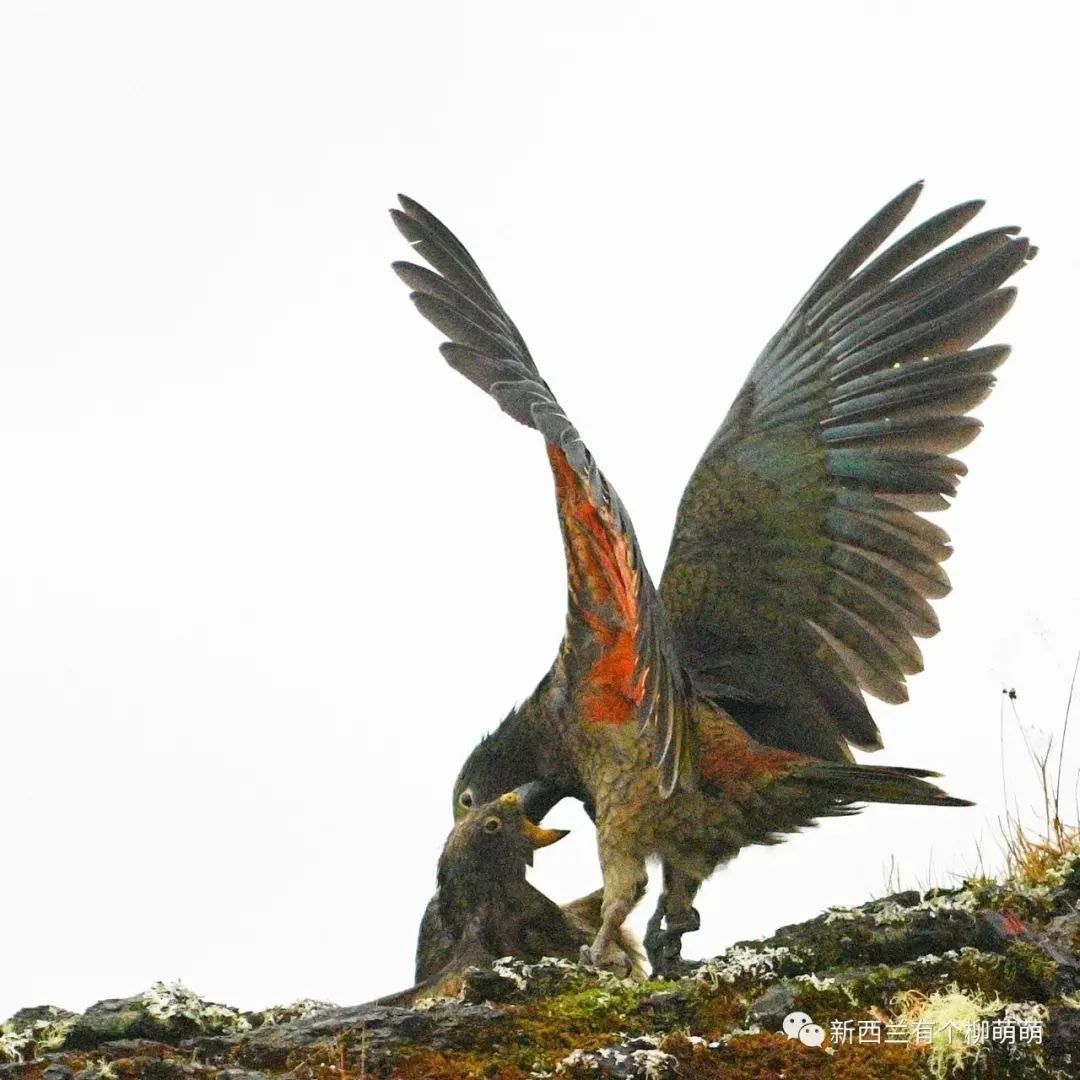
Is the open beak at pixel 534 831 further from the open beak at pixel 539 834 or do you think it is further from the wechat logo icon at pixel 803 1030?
the wechat logo icon at pixel 803 1030

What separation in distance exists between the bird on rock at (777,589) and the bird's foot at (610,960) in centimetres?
2

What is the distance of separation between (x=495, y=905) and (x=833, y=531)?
2520 mm

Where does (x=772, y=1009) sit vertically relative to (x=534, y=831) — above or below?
below

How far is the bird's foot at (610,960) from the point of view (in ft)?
23.5

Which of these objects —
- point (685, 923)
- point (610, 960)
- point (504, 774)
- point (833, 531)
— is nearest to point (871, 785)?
point (685, 923)

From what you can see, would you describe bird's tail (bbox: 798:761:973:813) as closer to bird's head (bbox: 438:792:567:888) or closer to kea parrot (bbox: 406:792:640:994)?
kea parrot (bbox: 406:792:640:994)

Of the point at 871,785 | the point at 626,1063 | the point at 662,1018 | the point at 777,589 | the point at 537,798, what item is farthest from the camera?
the point at 777,589

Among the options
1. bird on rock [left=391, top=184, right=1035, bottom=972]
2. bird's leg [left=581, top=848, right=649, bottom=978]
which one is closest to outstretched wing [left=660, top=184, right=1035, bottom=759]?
bird on rock [left=391, top=184, right=1035, bottom=972]

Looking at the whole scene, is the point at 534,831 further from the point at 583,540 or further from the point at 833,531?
the point at 833,531

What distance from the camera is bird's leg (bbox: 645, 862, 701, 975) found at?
7.30m

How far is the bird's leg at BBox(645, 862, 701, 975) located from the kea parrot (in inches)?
9.1

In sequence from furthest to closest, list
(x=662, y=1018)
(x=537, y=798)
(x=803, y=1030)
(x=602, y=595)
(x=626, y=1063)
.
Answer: (x=537, y=798) < (x=602, y=595) < (x=662, y=1018) < (x=803, y=1030) < (x=626, y=1063)

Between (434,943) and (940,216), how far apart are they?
14.8 ft

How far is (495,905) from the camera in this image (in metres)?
7.57
